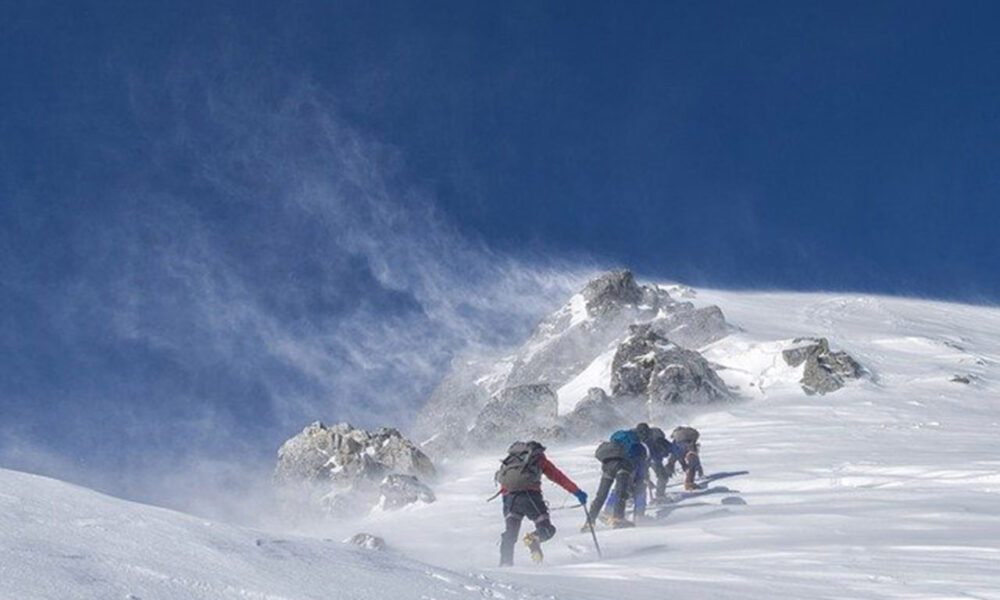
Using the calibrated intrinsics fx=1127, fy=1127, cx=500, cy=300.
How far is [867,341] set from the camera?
155ft

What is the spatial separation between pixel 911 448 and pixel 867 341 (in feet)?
72.7

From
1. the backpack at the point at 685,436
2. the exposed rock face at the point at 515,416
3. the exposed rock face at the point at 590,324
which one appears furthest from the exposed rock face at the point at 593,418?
the exposed rock face at the point at 590,324

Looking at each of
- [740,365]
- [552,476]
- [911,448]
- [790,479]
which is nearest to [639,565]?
[552,476]

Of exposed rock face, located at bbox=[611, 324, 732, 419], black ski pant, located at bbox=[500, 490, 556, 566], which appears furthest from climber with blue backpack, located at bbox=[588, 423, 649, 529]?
exposed rock face, located at bbox=[611, 324, 732, 419]

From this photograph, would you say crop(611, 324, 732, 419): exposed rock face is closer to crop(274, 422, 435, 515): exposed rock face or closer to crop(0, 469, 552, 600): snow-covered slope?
crop(274, 422, 435, 515): exposed rock face

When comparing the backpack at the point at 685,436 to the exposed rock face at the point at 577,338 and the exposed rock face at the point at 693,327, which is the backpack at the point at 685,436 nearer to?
the exposed rock face at the point at 577,338

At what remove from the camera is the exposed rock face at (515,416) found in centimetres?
3566

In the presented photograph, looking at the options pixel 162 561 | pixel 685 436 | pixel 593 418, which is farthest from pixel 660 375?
pixel 162 561

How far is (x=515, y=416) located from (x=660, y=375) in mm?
5319

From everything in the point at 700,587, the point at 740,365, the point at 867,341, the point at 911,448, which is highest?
the point at 867,341

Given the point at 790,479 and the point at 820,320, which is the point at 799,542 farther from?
the point at 820,320

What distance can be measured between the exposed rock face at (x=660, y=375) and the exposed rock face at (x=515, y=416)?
3.30 meters

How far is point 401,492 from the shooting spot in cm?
2764

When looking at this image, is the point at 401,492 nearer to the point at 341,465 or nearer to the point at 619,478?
the point at 341,465
